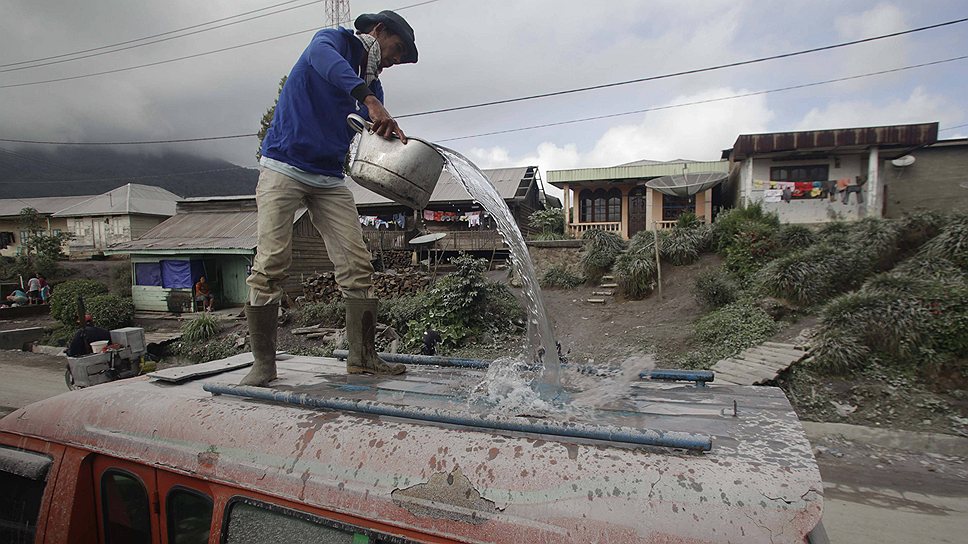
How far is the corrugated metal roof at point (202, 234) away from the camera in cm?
1750

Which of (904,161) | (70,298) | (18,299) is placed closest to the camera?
(70,298)

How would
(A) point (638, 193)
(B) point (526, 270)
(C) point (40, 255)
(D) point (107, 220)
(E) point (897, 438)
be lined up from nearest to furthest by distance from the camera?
(B) point (526, 270), (E) point (897, 438), (A) point (638, 193), (C) point (40, 255), (D) point (107, 220)

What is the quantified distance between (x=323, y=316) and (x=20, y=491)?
38.8 feet

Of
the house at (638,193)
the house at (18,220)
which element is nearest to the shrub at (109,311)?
the house at (638,193)

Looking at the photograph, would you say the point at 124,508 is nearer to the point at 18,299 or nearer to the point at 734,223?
the point at 734,223

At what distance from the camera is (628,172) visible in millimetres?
20859

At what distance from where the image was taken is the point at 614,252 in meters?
15.7

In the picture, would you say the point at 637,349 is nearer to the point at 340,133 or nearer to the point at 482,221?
the point at 340,133

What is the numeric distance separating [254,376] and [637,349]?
8249 millimetres

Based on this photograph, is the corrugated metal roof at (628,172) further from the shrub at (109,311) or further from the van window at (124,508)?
the van window at (124,508)

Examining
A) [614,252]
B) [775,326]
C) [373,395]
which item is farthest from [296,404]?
[614,252]

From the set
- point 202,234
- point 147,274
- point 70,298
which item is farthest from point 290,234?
point 147,274

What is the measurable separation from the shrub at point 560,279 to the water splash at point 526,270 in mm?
12832

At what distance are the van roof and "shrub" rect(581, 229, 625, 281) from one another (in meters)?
13.5
